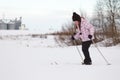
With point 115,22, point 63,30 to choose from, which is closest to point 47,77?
point 63,30

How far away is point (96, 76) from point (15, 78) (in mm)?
1593

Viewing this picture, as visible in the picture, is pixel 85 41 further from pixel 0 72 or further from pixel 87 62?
pixel 0 72

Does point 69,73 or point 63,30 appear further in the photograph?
point 63,30

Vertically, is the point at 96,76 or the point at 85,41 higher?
the point at 85,41

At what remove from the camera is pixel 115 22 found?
2950 centimetres

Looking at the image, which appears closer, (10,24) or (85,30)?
(85,30)

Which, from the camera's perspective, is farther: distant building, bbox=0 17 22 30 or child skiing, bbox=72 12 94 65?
distant building, bbox=0 17 22 30

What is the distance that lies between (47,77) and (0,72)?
133 cm

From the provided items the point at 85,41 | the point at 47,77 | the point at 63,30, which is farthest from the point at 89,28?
the point at 63,30

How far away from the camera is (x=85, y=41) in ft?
27.3

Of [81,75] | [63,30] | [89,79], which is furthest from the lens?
[63,30]

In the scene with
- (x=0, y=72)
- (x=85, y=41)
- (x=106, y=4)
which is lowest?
(x=0, y=72)

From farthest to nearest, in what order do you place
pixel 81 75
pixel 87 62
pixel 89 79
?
pixel 87 62, pixel 81 75, pixel 89 79

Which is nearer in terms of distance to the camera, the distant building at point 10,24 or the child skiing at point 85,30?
the child skiing at point 85,30
